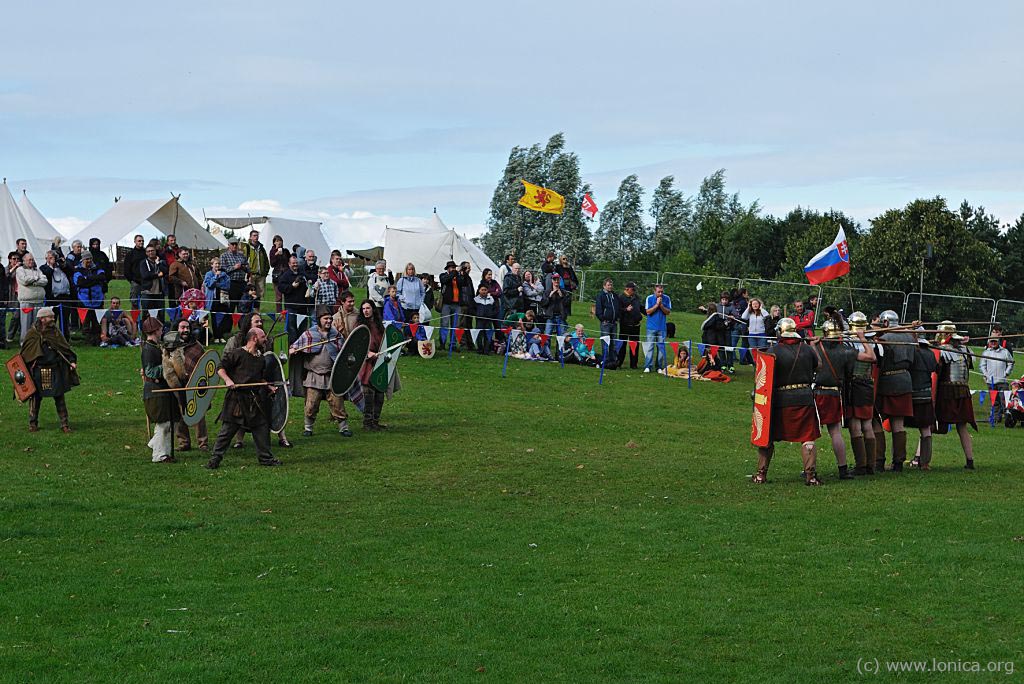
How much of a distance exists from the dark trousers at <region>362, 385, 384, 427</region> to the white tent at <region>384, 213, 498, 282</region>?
62.7 ft

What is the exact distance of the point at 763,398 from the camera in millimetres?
13523

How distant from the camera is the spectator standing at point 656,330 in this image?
83.4 ft

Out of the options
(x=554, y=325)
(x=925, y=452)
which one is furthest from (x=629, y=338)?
(x=925, y=452)

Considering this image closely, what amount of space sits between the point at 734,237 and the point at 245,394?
53.4 m

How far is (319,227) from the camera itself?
48.8 metres

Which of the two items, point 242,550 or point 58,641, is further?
point 242,550

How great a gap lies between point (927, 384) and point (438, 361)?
39.9ft

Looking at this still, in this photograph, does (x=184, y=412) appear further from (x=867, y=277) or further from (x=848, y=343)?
(x=867, y=277)

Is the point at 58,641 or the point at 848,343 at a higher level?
the point at 848,343

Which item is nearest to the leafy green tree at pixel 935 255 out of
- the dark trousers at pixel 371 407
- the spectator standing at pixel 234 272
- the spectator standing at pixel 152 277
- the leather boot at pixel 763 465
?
the spectator standing at pixel 234 272

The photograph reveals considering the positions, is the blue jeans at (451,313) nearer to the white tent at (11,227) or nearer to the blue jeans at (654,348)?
the blue jeans at (654,348)

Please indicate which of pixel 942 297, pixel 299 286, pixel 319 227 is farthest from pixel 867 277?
pixel 299 286

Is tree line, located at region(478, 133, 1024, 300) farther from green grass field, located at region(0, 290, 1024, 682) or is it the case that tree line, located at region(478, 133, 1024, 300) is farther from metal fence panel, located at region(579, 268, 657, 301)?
green grass field, located at region(0, 290, 1024, 682)

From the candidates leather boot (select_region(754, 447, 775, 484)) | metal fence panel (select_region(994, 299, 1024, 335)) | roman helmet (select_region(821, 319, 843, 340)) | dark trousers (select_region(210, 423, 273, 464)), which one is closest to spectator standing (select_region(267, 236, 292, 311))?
dark trousers (select_region(210, 423, 273, 464))
